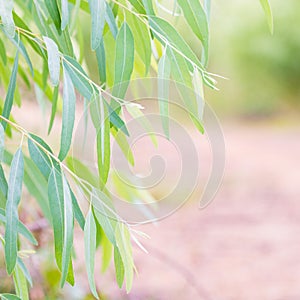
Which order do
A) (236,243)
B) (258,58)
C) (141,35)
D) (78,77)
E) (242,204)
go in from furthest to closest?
(258,58), (242,204), (236,243), (141,35), (78,77)

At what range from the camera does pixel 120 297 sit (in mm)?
2541

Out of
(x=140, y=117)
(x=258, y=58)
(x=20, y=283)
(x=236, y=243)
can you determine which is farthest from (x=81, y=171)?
(x=258, y=58)

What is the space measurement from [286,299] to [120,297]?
791 millimetres

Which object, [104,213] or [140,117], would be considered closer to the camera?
[104,213]

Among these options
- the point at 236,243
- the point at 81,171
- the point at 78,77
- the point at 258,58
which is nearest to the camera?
the point at 78,77

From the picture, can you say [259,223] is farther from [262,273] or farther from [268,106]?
[268,106]

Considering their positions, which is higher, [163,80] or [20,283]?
[163,80]

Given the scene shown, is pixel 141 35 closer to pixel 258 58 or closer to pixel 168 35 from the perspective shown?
pixel 168 35

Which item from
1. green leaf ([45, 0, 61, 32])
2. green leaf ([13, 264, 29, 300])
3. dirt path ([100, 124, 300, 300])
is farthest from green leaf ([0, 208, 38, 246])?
dirt path ([100, 124, 300, 300])

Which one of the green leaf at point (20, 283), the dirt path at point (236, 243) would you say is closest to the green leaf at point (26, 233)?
the green leaf at point (20, 283)

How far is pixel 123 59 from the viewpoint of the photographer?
1.00 meters

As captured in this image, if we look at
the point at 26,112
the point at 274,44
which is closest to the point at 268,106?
the point at 274,44

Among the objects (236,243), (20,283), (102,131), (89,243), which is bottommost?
(236,243)

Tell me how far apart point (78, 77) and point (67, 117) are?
2.5 inches
